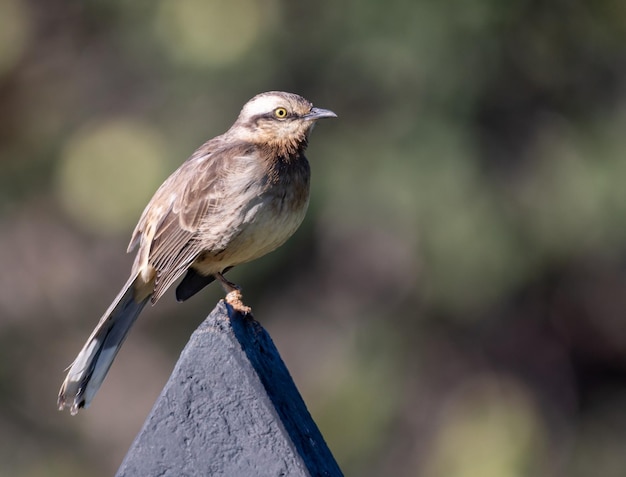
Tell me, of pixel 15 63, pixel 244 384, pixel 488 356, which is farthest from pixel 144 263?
pixel 15 63

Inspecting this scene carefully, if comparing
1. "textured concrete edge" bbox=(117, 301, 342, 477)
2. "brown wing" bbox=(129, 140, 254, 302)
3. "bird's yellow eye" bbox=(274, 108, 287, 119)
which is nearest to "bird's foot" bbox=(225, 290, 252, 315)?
"brown wing" bbox=(129, 140, 254, 302)

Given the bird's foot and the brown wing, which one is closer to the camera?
the bird's foot

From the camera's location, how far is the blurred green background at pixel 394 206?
429 inches

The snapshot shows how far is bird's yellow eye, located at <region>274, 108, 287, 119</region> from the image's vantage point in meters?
5.84

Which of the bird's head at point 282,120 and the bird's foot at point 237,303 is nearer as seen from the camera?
the bird's foot at point 237,303

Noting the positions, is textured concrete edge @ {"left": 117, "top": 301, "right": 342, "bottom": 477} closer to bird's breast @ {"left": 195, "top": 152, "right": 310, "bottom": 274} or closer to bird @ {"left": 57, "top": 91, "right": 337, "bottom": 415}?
bird @ {"left": 57, "top": 91, "right": 337, "bottom": 415}

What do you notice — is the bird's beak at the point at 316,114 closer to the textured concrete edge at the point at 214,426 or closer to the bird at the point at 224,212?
the bird at the point at 224,212

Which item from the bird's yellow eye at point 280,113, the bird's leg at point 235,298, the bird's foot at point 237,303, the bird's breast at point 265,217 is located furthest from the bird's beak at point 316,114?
the bird's foot at point 237,303

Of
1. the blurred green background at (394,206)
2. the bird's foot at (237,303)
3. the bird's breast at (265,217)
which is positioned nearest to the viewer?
the bird's foot at (237,303)

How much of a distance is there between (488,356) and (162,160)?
14.2ft

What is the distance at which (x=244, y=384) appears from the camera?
3244mm

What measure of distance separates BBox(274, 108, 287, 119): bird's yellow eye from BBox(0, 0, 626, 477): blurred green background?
4.97m

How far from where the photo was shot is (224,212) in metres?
5.39

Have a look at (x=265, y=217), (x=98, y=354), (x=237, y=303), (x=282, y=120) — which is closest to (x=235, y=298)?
(x=237, y=303)
